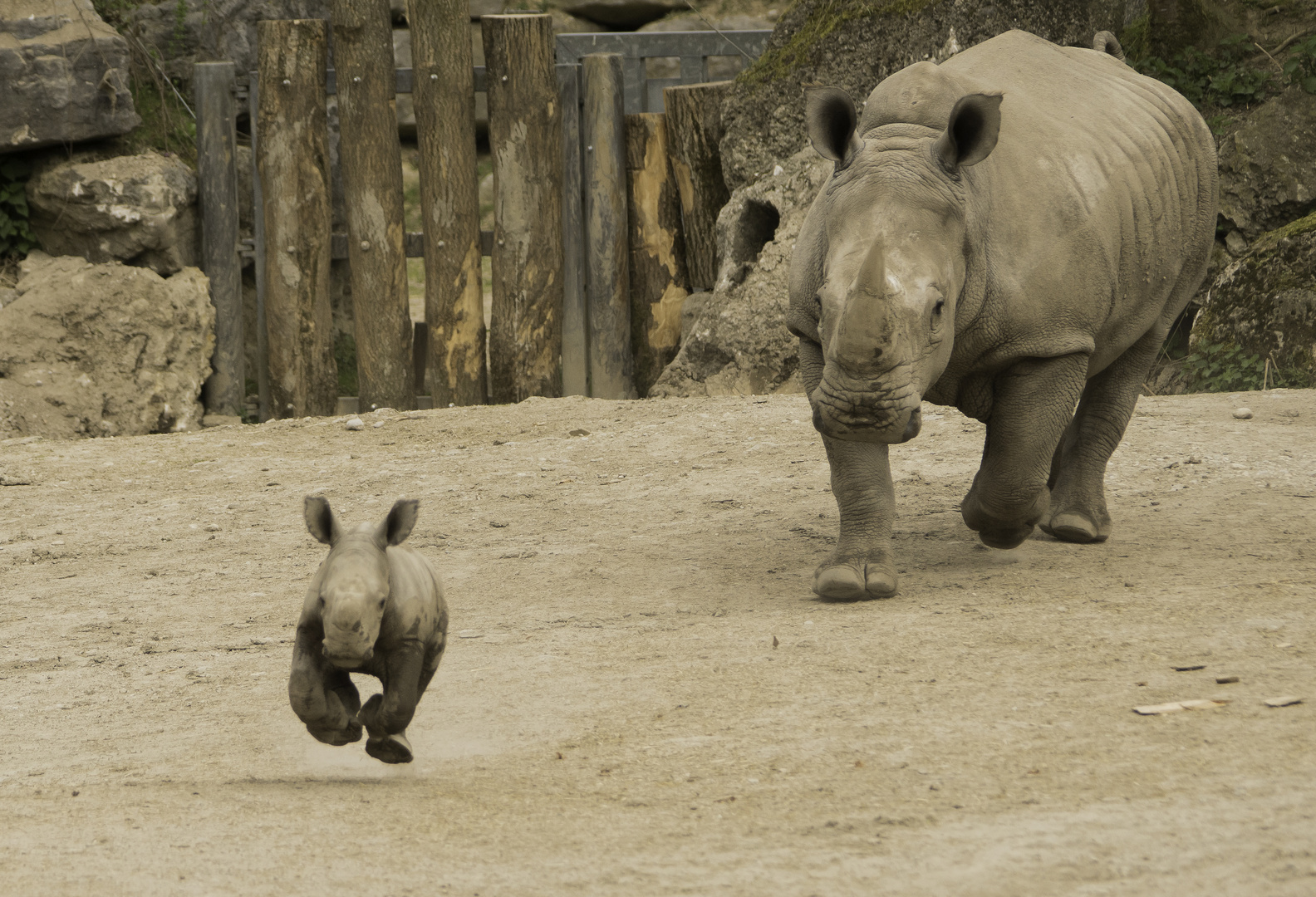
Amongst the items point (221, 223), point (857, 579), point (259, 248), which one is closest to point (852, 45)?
point (259, 248)

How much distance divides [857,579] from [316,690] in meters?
2.01

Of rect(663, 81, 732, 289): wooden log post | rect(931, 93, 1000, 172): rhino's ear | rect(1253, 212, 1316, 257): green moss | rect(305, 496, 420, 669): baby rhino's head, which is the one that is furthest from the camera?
rect(663, 81, 732, 289): wooden log post

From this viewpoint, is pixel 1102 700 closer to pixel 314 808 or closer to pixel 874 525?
pixel 874 525

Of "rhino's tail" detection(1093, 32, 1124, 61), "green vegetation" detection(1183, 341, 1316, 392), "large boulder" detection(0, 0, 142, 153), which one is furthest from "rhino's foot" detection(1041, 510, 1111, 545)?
"large boulder" detection(0, 0, 142, 153)

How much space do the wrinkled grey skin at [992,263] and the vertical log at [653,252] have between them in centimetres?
384

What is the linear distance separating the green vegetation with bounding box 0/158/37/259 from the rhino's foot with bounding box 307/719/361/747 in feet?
21.9

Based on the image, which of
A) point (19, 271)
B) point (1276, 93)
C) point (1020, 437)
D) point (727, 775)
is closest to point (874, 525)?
point (1020, 437)

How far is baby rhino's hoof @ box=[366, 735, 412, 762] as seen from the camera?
3307mm

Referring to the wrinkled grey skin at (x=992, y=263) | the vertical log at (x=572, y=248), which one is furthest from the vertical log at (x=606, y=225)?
the wrinkled grey skin at (x=992, y=263)

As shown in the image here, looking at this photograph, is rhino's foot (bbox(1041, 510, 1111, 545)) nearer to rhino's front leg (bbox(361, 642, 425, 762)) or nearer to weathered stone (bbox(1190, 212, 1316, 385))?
rhino's front leg (bbox(361, 642, 425, 762))

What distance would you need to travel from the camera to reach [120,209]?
886 cm

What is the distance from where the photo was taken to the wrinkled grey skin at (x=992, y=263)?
4172 millimetres

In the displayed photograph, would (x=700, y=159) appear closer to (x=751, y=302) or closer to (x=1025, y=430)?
(x=751, y=302)

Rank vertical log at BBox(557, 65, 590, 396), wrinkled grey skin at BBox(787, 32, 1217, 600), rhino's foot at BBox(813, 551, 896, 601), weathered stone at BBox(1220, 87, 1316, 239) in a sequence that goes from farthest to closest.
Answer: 1. vertical log at BBox(557, 65, 590, 396)
2. weathered stone at BBox(1220, 87, 1316, 239)
3. rhino's foot at BBox(813, 551, 896, 601)
4. wrinkled grey skin at BBox(787, 32, 1217, 600)
